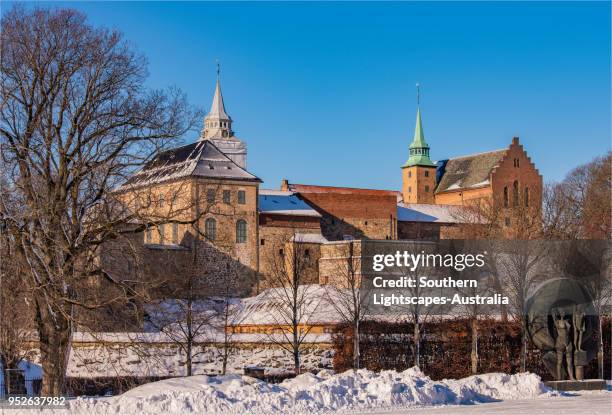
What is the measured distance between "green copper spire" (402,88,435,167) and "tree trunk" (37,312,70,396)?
7967 centimetres

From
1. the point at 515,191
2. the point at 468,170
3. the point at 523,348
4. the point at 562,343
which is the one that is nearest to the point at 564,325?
the point at 562,343

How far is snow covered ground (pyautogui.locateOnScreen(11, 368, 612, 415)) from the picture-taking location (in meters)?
18.0

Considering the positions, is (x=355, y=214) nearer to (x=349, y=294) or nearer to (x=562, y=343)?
(x=349, y=294)

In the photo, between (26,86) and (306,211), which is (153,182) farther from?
(306,211)

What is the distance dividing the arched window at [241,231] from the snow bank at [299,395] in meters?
37.8

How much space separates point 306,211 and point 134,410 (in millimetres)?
48087

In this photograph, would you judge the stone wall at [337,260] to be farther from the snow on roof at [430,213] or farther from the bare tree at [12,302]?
the bare tree at [12,302]

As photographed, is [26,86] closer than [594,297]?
Yes

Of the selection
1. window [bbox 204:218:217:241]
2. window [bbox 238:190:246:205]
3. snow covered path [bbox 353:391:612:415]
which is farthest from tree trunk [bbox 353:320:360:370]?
window [bbox 238:190:246:205]

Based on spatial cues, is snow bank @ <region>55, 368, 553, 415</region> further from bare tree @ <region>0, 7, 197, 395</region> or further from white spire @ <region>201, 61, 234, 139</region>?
white spire @ <region>201, 61, 234, 139</region>

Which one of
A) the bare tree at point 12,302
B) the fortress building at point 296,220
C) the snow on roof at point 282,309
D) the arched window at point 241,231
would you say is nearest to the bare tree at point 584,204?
the fortress building at point 296,220

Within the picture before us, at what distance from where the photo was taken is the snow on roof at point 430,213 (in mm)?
76562

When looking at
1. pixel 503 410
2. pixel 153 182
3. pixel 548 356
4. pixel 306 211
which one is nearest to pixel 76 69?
pixel 153 182

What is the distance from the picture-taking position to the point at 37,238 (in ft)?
65.6
